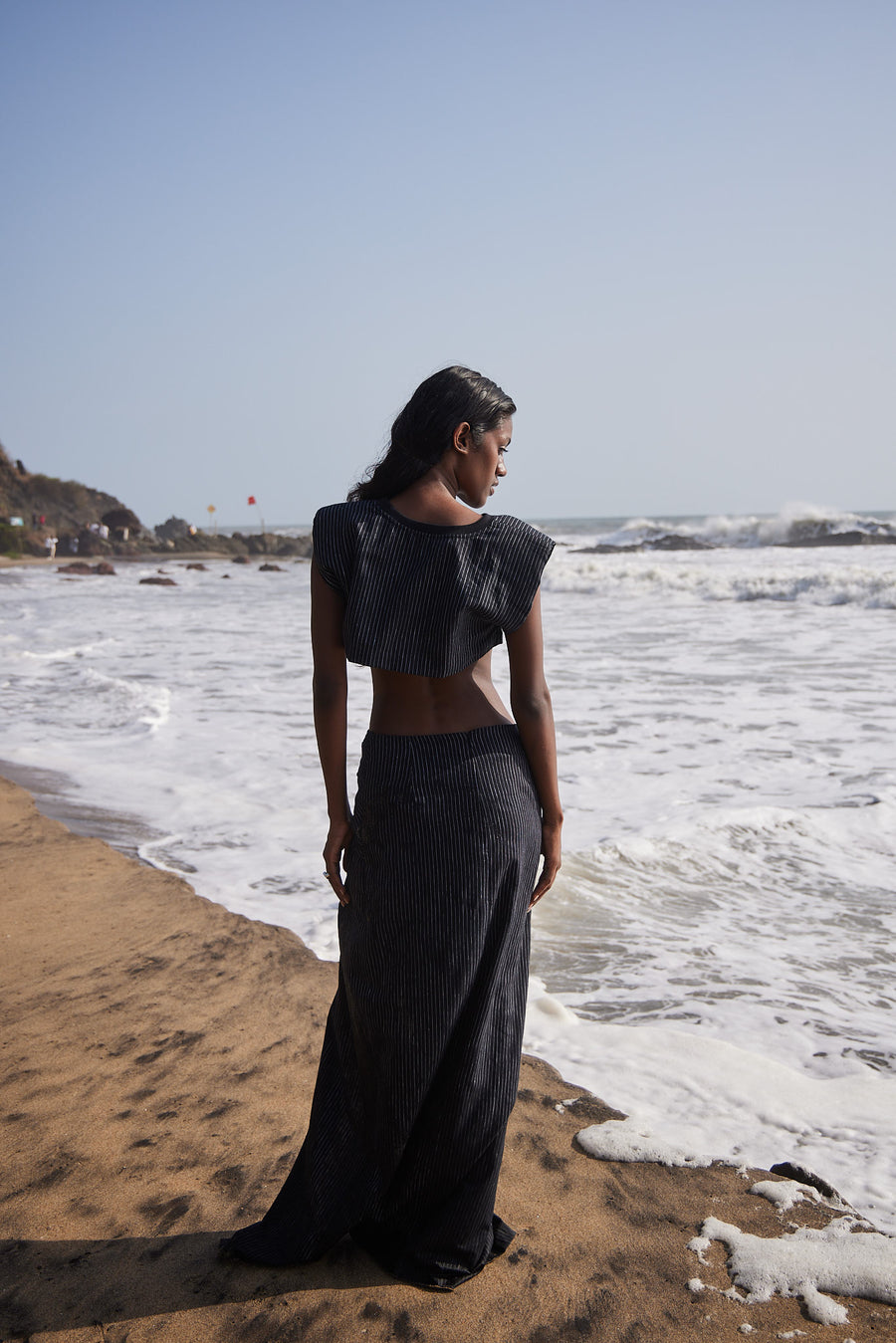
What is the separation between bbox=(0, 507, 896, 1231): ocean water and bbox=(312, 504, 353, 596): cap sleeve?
1.82 m

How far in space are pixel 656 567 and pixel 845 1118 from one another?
75.8 ft

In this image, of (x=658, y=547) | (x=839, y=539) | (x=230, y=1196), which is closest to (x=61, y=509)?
(x=658, y=547)

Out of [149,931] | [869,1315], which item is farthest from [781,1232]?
[149,931]

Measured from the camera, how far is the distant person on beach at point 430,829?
175 cm

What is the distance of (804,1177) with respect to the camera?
2328mm

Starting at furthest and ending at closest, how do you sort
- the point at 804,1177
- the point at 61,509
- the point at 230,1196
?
the point at 61,509, the point at 804,1177, the point at 230,1196

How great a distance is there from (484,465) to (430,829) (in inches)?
27.5

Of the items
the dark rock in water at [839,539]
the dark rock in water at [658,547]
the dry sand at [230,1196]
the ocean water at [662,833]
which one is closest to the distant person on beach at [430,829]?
the dry sand at [230,1196]

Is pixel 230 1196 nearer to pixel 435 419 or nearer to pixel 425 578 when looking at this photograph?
pixel 425 578

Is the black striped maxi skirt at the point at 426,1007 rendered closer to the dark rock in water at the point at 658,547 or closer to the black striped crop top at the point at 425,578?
the black striped crop top at the point at 425,578

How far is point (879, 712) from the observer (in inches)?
318

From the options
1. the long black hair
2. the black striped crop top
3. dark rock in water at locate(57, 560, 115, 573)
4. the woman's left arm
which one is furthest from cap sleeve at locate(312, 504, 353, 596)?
dark rock in water at locate(57, 560, 115, 573)

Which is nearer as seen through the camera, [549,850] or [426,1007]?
[426,1007]

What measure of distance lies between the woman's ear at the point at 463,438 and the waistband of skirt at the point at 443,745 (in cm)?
53
